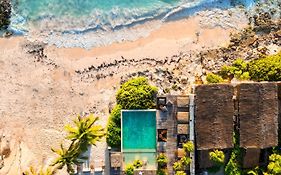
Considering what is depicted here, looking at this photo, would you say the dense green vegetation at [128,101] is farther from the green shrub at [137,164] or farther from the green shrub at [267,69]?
the green shrub at [267,69]

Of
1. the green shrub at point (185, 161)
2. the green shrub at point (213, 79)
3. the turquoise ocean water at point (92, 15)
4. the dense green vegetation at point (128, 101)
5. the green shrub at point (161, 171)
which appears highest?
the turquoise ocean water at point (92, 15)

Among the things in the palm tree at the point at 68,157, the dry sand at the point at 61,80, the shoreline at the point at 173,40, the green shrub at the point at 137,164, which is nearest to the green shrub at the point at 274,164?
the dry sand at the point at 61,80

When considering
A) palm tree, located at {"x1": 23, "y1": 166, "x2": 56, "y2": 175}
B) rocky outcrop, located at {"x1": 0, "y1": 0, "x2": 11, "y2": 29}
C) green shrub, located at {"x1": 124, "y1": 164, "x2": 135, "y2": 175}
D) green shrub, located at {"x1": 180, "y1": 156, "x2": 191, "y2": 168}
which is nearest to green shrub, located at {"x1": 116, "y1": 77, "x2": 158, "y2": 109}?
green shrub, located at {"x1": 124, "y1": 164, "x2": 135, "y2": 175}

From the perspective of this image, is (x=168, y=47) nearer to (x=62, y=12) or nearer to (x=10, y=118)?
(x=62, y=12)

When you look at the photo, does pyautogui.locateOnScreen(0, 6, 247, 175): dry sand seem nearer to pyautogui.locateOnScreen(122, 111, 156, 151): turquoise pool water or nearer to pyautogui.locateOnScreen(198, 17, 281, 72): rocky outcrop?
pyautogui.locateOnScreen(198, 17, 281, 72): rocky outcrop

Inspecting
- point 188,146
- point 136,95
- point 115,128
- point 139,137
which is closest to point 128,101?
point 136,95

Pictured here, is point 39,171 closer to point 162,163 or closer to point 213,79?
point 162,163

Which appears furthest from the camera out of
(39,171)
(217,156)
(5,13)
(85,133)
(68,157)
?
(5,13)
